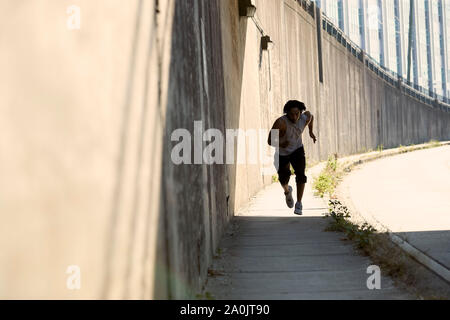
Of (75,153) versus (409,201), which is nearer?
(75,153)

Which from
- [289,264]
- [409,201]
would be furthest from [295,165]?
[409,201]

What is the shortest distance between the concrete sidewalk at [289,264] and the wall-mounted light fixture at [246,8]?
4.84 m

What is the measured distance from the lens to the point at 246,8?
45.0ft

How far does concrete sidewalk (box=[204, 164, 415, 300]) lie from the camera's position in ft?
18.9

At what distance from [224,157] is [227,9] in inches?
126

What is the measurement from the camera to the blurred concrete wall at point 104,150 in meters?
2.04

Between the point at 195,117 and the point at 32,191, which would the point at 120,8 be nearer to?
the point at 32,191

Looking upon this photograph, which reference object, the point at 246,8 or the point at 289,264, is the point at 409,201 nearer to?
the point at 246,8

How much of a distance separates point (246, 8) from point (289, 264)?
7.86 meters

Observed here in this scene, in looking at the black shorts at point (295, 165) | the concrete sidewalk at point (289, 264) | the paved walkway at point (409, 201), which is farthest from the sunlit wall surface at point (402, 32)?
the concrete sidewalk at point (289, 264)

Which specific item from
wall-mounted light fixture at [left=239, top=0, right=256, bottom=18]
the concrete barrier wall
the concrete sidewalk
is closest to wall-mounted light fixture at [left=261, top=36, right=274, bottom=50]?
wall-mounted light fixture at [left=239, top=0, right=256, bottom=18]

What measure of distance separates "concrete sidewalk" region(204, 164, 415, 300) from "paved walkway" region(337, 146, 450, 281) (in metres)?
0.89
